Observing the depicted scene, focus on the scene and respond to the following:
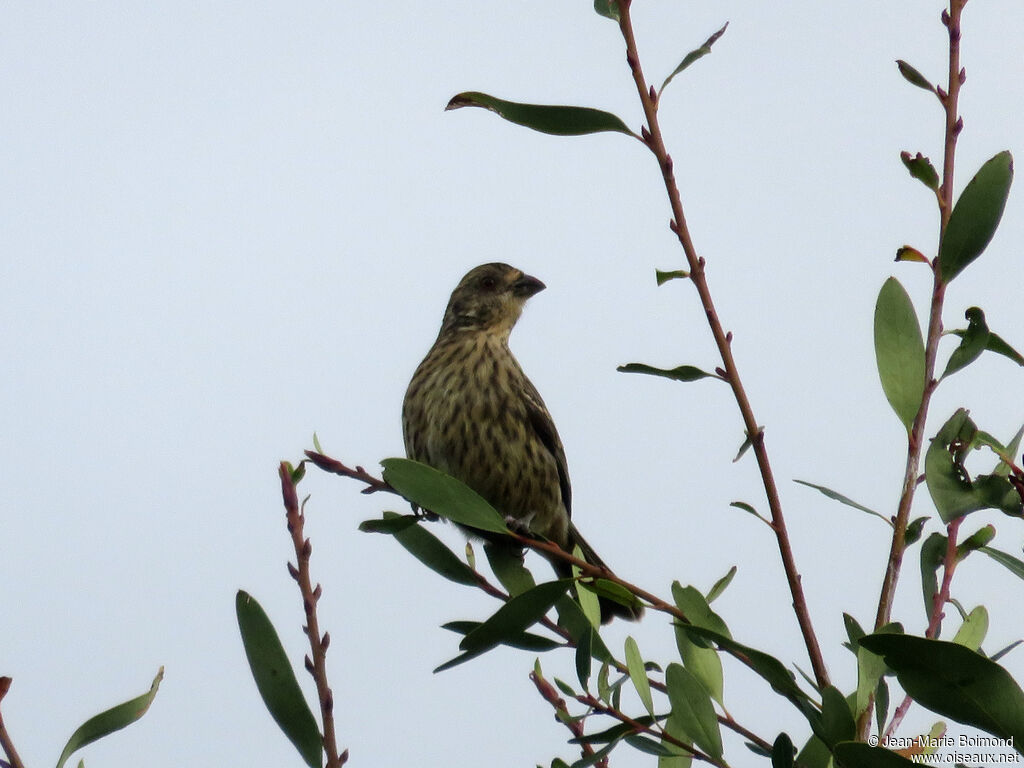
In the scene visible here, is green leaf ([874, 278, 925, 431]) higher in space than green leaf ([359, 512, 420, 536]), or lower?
higher

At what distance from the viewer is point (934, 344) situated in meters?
2.64

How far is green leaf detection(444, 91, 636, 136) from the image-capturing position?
2727 millimetres

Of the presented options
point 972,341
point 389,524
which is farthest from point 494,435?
point 972,341

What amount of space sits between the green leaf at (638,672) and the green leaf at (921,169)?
1058 mm

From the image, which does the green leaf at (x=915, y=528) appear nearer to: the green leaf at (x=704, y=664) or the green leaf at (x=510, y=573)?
the green leaf at (x=704, y=664)

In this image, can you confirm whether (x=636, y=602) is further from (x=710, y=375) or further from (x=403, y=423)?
(x=403, y=423)

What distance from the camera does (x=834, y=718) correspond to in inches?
90.7

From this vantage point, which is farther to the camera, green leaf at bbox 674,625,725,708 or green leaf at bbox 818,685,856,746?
green leaf at bbox 674,625,725,708

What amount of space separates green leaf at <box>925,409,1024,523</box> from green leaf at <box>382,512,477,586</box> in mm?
1028

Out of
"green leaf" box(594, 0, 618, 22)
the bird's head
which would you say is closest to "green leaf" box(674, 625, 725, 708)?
"green leaf" box(594, 0, 618, 22)

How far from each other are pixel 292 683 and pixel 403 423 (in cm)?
339

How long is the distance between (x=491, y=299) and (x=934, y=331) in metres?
4.21

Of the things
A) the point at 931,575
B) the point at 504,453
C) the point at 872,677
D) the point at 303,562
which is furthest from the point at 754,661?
the point at 504,453

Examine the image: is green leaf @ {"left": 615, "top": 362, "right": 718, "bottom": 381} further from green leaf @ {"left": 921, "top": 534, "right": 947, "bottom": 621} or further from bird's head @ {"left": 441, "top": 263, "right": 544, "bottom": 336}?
bird's head @ {"left": 441, "top": 263, "right": 544, "bottom": 336}
